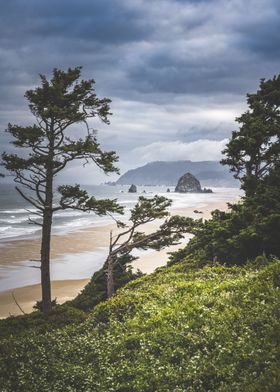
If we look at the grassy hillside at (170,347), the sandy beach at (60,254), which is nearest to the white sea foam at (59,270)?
the sandy beach at (60,254)

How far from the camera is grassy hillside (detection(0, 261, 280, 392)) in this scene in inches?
249

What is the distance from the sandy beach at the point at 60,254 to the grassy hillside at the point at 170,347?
480 inches

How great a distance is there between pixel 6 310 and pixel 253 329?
59.4 ft

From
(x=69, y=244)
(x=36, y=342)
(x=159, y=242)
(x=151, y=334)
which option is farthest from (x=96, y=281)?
(x=69, y=244)

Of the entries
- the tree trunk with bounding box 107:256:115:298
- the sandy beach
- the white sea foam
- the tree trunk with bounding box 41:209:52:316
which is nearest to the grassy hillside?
the tree trunk with bounding box 41:209:52:316

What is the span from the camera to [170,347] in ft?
25.6

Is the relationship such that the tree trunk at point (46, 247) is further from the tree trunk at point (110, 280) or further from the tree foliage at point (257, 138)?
the tree foliage at point (257, 138)

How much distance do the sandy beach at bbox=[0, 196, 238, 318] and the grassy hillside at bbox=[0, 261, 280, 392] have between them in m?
12.2

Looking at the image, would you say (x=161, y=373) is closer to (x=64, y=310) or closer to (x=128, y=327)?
(x=128, y=327)

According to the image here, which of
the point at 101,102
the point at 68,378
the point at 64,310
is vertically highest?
the point at 101,102

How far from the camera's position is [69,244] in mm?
42469

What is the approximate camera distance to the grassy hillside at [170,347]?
633cm

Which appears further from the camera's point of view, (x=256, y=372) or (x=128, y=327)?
(x=128, y=327)

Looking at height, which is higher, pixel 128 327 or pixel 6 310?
pixel 128 327
